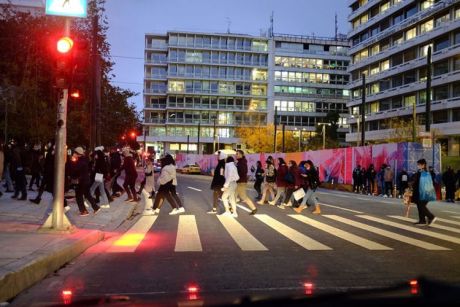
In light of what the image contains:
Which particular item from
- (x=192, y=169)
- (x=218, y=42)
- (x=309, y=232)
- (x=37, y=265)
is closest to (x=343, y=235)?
(x=309, y=232)

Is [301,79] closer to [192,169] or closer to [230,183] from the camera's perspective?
[192,169]

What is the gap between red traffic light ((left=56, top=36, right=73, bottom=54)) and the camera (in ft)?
33.1

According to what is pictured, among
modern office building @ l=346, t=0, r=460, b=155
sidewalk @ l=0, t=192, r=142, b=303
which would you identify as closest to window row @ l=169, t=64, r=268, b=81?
A: modern office building @ l=346, t=0, r=460, b=155

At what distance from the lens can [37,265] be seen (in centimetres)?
697

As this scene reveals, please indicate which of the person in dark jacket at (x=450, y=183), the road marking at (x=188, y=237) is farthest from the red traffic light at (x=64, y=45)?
the person in dark jacket at (x=450, y=183)

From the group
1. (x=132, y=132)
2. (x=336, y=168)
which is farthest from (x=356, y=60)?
(x=336, y=168)

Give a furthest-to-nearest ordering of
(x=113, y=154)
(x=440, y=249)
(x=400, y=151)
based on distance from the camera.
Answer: (x=400, y=151)
(x=113, y=154)
(x=440, y=249)

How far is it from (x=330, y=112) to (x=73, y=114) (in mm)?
77966

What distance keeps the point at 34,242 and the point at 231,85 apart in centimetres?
10157

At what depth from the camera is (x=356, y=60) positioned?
277 feet

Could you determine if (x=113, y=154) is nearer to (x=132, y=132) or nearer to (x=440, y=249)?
(x=440, y=249)

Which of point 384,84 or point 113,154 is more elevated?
point 384,84

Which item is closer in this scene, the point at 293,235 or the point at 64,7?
the point at 64,7

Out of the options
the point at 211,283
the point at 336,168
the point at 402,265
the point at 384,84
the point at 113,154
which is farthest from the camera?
the point at 384,84
